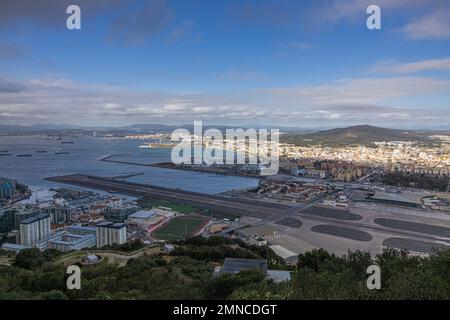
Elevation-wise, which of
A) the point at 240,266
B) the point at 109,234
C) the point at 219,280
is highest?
the point at 219,280

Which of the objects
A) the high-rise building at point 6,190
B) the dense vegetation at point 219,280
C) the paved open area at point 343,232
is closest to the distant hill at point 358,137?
the paved open area at point 343,232

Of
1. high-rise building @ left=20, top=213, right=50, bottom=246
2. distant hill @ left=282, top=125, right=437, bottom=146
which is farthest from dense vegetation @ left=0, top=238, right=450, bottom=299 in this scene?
distant hill @ left=282, top=125, right=437, bottom=146

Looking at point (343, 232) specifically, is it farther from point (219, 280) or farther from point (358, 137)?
point (358, 137)

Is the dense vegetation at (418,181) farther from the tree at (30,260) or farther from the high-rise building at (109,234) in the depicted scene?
the tree at (30,260)

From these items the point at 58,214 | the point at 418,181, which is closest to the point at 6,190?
the point at 58,214

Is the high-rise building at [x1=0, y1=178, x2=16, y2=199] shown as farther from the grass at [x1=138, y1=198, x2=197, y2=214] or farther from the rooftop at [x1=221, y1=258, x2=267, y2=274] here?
the rooftop at [x1=221, y1=258, x2=267, y2=274]
